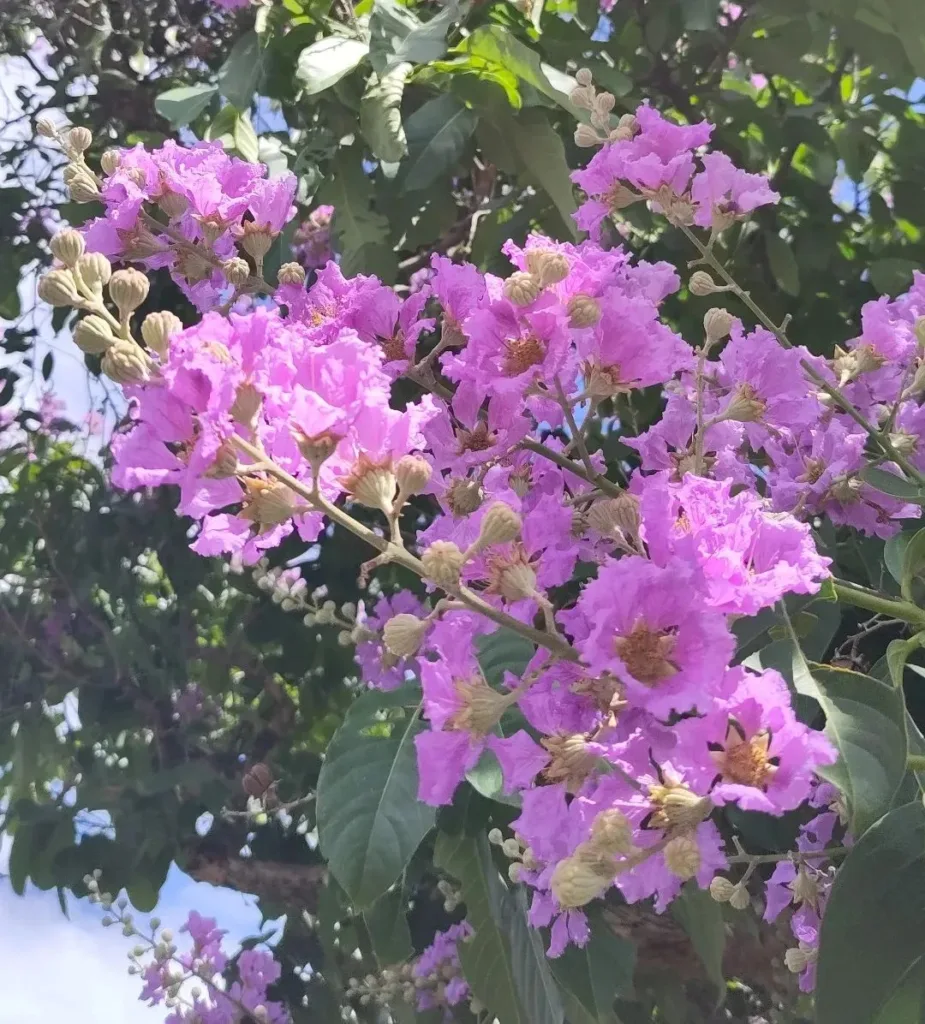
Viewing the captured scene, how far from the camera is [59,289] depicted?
0.46 meters

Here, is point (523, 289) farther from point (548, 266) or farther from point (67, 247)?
point (67, 247)

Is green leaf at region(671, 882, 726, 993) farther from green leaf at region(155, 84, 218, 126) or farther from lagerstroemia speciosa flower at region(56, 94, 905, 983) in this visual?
green leaf at region(155, 84, 218, 126)

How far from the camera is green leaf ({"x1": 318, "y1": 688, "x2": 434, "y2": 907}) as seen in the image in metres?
0.58

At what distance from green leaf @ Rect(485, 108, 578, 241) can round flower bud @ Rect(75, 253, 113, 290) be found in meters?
0.56

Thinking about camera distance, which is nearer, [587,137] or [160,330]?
[160,330]

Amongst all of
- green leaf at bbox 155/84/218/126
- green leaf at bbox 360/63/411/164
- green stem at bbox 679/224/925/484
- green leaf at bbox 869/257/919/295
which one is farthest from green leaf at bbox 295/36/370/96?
green leaf at bbox 869/257/919/295

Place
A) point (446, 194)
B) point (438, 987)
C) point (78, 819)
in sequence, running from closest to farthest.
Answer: point (446, 194) < point (438, 987) < point (78, 819)

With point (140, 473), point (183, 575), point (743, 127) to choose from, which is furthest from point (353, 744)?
point (743, 127)

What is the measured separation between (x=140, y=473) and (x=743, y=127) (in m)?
0.96

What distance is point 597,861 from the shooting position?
36 cm

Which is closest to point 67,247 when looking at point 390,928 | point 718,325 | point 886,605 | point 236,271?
point 236,271

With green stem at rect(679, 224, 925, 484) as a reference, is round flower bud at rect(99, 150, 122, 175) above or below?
above

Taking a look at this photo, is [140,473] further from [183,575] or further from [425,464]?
[183,575]

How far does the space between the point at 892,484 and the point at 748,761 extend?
0.93 ft
